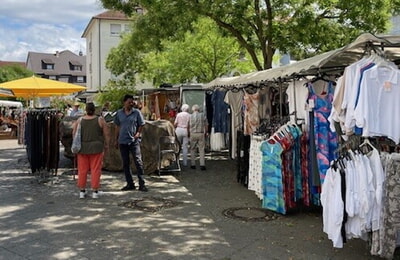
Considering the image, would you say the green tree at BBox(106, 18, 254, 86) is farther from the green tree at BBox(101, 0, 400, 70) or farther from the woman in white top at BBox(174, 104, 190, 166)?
the woman in white top at BBox(174, 104, 190, 166)

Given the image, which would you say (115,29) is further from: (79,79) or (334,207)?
(334,207)

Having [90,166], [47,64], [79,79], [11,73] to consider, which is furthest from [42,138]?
[47,64]

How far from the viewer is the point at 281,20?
42.4ft

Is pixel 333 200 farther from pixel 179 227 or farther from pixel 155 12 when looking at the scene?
pixel 155 12

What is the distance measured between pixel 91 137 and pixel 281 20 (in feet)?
26.6

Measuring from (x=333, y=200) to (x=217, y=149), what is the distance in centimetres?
853

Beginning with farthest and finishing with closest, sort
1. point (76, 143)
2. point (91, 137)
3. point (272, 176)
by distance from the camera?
point (91, 137) < point (76, 143) < point (272, 176)

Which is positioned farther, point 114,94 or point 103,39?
point 103,39

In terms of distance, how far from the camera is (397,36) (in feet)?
13.5

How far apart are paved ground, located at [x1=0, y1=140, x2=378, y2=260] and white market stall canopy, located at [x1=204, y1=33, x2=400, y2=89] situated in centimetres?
204

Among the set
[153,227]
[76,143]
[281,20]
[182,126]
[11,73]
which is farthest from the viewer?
[11,73]

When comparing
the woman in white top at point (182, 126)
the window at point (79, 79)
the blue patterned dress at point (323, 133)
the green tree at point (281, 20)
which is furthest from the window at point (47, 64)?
the blue patterned dress at point (323, 133)

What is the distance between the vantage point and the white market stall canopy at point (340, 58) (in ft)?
13.2

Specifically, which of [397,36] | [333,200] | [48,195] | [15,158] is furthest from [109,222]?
[15,158]
